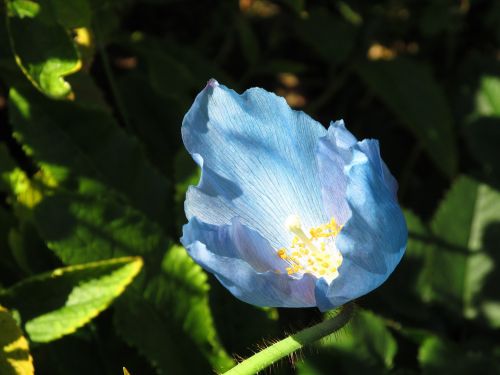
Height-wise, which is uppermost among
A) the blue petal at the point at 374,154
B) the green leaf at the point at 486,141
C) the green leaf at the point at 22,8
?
the blue petal at the point at 374,154

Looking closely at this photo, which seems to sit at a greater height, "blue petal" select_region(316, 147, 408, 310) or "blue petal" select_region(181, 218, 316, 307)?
"blue petal" select_region(316, 147, 408, 310)

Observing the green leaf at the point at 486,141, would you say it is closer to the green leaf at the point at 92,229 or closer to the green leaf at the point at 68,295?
the green leaf at the point at 92,229

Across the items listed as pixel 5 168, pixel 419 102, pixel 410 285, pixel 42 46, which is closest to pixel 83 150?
pixel 5 168

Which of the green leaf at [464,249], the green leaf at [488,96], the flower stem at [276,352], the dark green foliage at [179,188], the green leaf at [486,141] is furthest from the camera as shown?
the green leaf at [488,96]

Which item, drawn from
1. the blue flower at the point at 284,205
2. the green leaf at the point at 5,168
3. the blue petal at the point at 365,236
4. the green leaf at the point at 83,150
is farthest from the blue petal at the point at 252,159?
the green leaf at the point at 5,168

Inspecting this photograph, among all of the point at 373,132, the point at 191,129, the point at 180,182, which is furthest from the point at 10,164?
the point at 373,132

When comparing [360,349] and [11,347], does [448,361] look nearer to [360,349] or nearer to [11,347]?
[360,349]

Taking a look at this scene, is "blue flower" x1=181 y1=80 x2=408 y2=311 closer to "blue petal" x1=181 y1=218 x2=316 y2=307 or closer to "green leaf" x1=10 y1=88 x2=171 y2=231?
"blue petal" x1=181 y1=218 x2=316 y2=307

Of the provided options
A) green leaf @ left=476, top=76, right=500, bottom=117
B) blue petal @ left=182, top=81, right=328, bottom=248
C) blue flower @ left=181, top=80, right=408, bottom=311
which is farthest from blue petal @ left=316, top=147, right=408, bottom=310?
green leaf @ left=476, top=76, right=500, bottom=117
